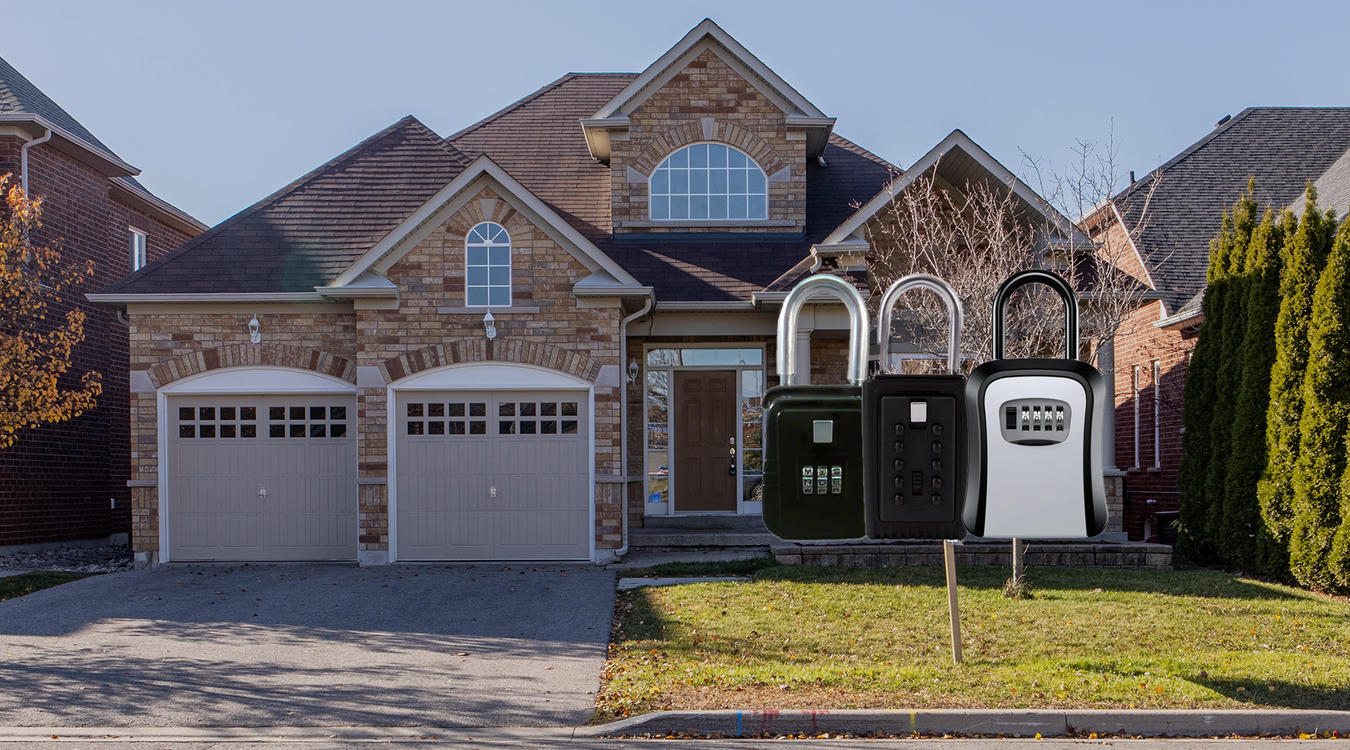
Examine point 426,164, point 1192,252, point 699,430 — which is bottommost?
point 699,430

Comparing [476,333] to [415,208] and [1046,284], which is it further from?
[1046,284]

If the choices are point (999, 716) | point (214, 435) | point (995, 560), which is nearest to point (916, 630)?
point (999, 716)

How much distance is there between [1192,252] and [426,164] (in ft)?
40.0

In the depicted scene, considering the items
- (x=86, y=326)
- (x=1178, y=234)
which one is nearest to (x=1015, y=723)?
(x=1178, y=234)

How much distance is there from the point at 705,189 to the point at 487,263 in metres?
4.11

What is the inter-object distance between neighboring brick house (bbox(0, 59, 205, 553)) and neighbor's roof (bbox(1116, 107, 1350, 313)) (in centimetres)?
1627

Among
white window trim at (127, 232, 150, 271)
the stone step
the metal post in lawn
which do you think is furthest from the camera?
white window trim at (127, 232, 150, 271)

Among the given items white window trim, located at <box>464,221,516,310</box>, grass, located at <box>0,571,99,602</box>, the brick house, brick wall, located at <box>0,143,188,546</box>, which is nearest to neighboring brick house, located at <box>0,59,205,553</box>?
brick wall, located at <box>0,143,188,546</box>

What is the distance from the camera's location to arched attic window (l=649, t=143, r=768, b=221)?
16.6 metres

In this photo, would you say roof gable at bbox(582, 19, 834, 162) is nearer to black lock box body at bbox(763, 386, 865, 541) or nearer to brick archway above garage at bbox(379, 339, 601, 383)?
brick archway above garage at bbox(379, 339, 601, 383)

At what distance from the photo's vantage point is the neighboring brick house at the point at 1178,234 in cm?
1700

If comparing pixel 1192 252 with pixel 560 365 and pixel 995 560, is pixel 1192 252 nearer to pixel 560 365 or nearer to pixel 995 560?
pixel 995 560

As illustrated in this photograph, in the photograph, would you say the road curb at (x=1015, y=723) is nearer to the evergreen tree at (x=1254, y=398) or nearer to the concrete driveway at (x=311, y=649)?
the concrete driveway at (x=311, y=649)

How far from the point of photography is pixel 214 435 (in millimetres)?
14594
